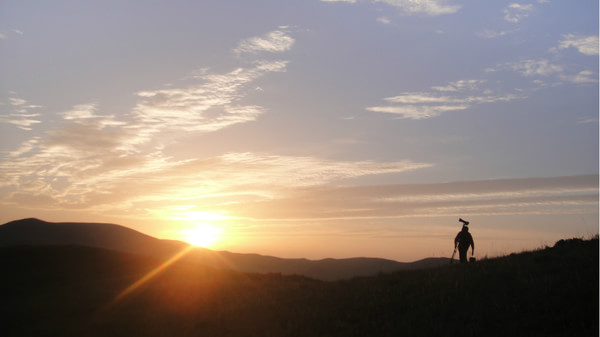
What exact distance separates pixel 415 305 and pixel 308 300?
4626 mm

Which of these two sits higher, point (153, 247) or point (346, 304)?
point (153, 247)

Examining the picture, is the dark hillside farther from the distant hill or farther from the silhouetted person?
the silhouetted person

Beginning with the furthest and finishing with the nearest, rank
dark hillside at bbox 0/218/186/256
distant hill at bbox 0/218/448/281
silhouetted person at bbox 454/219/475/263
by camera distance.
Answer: distant hill at bbox 0/218/448/281 < dark hillside at bbox 0/218/186/256 < silhouetted person at bbox 454/219/475/263

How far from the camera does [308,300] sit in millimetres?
18375

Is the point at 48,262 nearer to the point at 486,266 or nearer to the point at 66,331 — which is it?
the point at 66,331

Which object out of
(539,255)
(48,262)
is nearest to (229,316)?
(539,255)

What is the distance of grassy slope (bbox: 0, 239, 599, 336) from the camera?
13.2 metres

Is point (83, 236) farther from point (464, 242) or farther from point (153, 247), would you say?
point (464, 242)

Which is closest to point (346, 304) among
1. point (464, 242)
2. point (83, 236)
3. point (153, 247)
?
point (464, 242)

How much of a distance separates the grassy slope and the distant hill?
152ft

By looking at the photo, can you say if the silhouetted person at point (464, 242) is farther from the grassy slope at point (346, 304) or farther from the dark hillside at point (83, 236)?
the dark hillside at point (83, 236)

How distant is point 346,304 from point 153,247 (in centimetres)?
7532

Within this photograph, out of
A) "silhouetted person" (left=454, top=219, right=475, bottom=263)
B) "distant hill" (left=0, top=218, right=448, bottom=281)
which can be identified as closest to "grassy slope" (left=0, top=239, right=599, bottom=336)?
"silhouetted person" (left=454, top=219, right=475, bottom=263)

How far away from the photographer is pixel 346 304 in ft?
55.3
